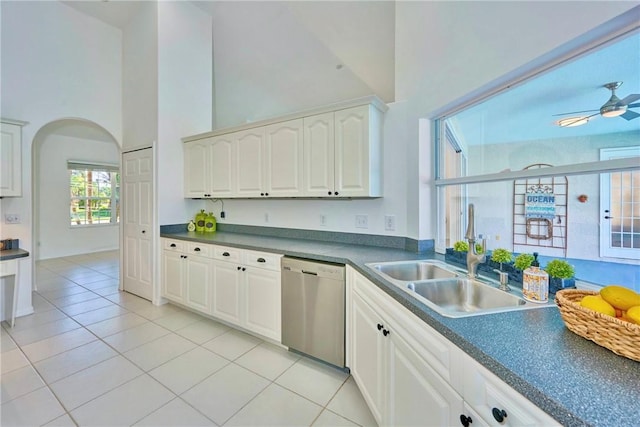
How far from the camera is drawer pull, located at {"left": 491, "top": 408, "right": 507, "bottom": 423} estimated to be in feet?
2.38

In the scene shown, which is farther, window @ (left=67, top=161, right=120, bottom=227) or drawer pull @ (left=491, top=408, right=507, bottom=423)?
window @ (left=67, top=161, right=120, bottom=227)

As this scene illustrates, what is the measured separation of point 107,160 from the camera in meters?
6.64

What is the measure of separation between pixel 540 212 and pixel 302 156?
189 cm

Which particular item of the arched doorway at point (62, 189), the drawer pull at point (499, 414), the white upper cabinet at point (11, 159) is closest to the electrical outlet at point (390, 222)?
the drawer pull at point (499, 414)

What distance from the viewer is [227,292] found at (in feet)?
8.93

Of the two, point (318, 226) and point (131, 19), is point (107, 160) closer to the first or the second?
point (131, 19)

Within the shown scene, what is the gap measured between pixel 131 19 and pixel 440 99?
4.40 m

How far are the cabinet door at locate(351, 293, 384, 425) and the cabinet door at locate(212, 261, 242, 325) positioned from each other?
1262mm

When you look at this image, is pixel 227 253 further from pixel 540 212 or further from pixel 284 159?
pixel 540 212

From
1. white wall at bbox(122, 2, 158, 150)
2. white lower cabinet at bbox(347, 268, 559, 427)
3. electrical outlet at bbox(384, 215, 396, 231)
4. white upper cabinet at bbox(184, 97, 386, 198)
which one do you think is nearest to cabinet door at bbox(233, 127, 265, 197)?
white upper cabinet at bbox(184, 97, 386, 198)

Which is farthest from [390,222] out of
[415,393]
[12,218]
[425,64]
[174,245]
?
[12,218]

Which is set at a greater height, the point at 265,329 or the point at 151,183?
the point at 151,183

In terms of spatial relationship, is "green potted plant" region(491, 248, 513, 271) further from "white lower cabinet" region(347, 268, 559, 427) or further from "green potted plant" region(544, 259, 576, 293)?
"white lower cabinet" region(347, 268, 559, 427)

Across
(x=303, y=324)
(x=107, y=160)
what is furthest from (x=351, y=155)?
(x=107, y=160)
